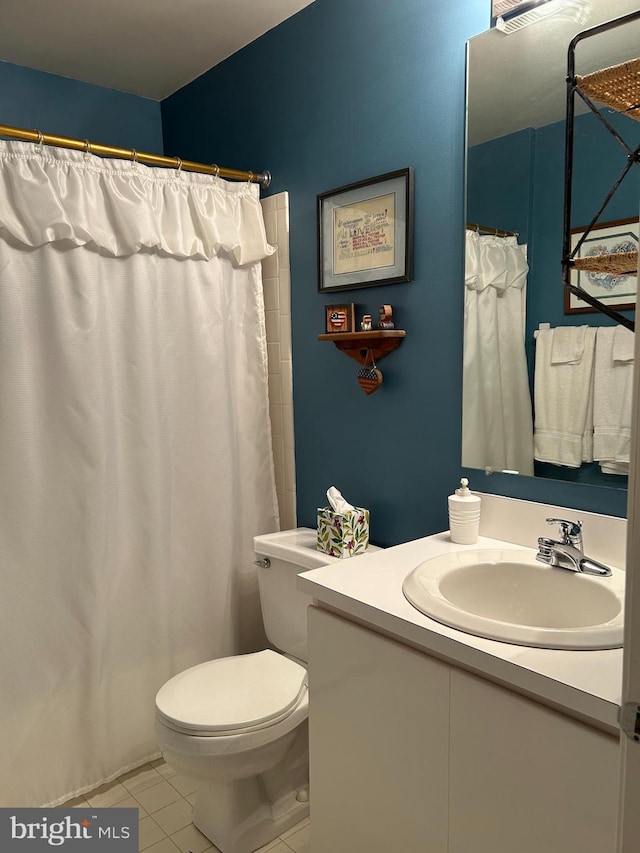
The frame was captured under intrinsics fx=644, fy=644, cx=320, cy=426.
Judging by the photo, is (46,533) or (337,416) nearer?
(46,533)

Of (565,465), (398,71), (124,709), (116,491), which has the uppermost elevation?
(398,71)

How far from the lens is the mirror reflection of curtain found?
1516mm

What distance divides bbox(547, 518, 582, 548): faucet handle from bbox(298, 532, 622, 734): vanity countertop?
28 cm

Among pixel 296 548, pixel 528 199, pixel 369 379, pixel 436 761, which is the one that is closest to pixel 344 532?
pixel 296 548

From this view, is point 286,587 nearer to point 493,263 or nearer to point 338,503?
point 338,503

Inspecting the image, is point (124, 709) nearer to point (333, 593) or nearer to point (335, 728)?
point (335, 728)

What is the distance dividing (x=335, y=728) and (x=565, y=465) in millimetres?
762

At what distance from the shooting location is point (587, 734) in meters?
0.92

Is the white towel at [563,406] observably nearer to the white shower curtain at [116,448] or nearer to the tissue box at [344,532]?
the tissue box at [344,532]

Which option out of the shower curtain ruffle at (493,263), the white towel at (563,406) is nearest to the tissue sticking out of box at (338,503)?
the white towel at (563,406)

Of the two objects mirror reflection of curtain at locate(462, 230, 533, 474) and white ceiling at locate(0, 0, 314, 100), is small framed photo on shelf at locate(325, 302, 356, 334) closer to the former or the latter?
mirror reflection of curtain at locate(462, 230, 533, 474)

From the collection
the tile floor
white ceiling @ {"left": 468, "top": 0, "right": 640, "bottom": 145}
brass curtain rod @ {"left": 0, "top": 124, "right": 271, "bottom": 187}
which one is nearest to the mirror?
white ceiling @ {"left": 468, "top": 0, "right": 640, "bottom": 145}

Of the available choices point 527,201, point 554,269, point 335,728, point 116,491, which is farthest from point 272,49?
point 335,728

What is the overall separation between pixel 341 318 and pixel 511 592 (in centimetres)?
93
